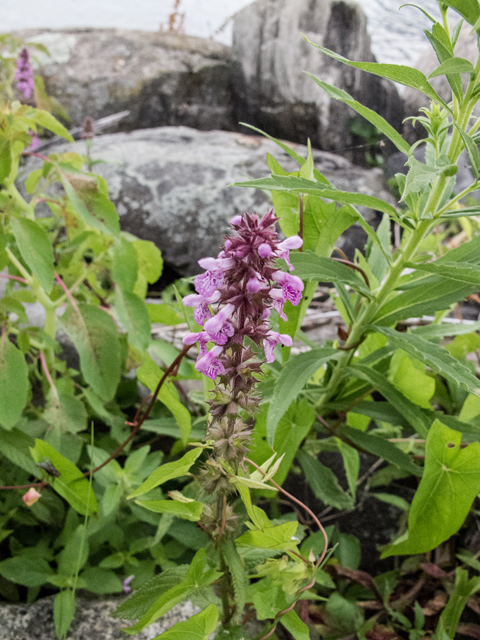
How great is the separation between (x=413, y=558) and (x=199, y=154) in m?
1.62

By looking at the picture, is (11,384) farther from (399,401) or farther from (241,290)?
(399,401)

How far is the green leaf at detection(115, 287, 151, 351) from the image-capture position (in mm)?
841

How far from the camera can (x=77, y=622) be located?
2.35 feet

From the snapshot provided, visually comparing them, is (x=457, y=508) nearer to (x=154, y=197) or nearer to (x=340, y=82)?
(x=154, y=197)

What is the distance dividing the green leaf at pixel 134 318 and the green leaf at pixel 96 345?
31 mm

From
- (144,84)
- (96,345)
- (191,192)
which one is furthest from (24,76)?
(96,345)

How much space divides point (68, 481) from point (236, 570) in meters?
0.31

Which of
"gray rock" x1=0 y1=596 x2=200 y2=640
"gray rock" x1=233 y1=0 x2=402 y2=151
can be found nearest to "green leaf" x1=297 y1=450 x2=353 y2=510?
"gray rock" x1=0 y1=596 x2=200 y2=640

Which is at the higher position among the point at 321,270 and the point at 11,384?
the point at 321,270

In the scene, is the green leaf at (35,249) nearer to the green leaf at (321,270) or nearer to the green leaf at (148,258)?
the green leaf at (148,258)

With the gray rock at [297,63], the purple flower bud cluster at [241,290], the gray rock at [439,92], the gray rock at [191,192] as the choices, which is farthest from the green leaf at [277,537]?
the gray rock at [297,63]

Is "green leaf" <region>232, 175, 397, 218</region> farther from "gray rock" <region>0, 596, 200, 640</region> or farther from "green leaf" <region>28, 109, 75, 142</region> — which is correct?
"gray rock" <region>0, 596, 200, 640</region>

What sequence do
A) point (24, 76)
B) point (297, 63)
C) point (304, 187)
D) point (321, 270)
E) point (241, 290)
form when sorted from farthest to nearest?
point (297, 63) → point (24, 76) → point (321, 270) → point (304, 187) → point (241, 290)

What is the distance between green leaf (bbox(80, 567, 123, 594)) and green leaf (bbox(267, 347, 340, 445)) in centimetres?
42
